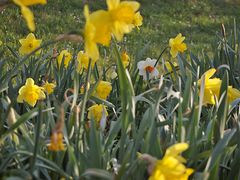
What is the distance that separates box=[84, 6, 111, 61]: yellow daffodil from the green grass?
3895mm

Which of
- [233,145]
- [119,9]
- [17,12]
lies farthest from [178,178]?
[17,12]

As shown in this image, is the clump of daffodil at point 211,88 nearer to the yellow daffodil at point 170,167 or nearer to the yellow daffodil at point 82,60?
the yellow daffodil at point 170,167

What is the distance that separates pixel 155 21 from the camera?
25.3 ft

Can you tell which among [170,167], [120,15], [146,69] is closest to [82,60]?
[146,69]

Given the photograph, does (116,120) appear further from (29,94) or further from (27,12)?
(27,12)

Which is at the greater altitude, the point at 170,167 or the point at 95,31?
the point at 95,31

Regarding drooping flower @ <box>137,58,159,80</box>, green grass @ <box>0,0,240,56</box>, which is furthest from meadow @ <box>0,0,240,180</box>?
green grass @ <box>0,0,240,56</box>

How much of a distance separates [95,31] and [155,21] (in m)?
6.48

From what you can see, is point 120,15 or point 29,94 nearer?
point 120,15

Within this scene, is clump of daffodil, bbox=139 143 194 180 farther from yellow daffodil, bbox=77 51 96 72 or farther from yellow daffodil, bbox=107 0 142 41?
yellow daffodil, bbox=77 51 96 72

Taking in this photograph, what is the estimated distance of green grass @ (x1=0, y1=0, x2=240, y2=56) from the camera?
20.6ft

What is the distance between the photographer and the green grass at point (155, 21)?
627 centimetres

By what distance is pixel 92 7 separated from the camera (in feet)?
25.0

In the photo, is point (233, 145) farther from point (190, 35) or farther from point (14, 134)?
point (190, 35)
